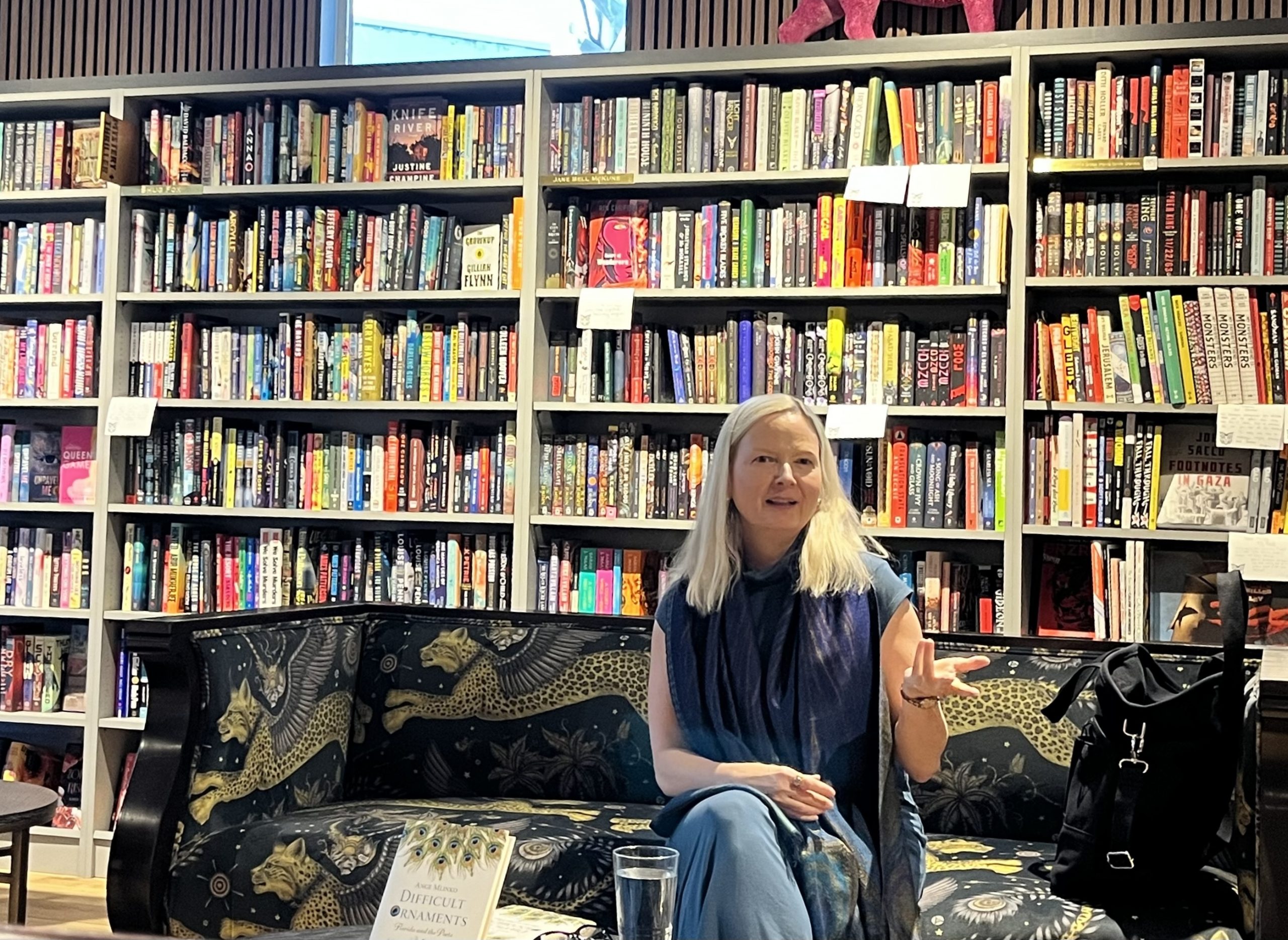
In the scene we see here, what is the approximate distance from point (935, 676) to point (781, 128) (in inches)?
92.4

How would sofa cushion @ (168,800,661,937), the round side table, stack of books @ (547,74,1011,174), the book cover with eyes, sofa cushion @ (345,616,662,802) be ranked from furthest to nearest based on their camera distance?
stack of books @ (547,74,1011,174)
sofa cushion @ (345,616,662,802)
the round side table
sofa cushion @ (168,800,661,937)
the book cover with eyes

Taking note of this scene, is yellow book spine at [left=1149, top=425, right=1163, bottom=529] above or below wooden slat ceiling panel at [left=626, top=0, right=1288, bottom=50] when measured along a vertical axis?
below

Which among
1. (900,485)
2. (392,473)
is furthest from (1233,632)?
(392,473)

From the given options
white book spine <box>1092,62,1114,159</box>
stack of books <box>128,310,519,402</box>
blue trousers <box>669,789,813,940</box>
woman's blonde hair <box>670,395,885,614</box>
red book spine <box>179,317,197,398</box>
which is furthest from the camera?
red book spine <box>179,317,197,398</box>

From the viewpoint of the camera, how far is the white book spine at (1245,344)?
3809mm

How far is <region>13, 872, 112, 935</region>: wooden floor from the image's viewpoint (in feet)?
13.0

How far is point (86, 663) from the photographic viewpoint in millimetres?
4699

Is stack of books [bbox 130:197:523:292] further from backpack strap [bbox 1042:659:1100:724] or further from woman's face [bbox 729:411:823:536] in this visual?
backpack strap [bbox 1042:659:1100:724]

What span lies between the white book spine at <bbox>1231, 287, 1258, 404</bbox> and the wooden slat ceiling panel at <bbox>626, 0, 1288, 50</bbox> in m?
0.77

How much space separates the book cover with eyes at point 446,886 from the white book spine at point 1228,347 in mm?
2843

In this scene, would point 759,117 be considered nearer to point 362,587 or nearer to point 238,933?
point 362,587

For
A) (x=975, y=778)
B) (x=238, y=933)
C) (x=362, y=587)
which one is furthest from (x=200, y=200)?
(x=975, y=778)

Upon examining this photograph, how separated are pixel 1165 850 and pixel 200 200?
11.5ft

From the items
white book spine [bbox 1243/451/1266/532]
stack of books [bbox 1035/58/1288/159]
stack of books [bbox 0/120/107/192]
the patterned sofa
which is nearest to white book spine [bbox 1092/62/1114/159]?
stack of books [bbox 1035/58/1288/159]
